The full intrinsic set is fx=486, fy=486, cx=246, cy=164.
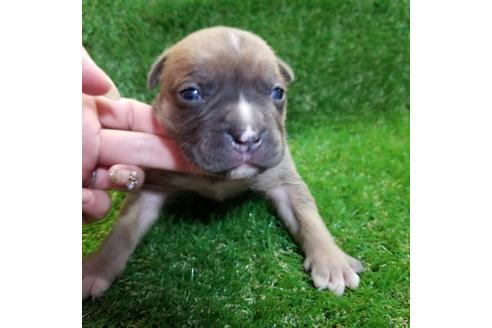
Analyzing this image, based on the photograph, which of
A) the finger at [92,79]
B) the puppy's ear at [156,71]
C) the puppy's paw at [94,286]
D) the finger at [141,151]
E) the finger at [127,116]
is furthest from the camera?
the puppy's ear at [156,71]

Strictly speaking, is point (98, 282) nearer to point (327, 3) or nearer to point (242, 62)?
point (242, 62)

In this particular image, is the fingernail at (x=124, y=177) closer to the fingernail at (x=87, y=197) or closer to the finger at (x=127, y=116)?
the fingernail at (x=87, y=197)

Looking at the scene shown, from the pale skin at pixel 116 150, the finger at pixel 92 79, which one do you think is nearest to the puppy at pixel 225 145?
the pale skin at pixel 116 150

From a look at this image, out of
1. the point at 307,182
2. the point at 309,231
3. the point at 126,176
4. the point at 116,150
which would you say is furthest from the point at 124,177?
the point at 307,182

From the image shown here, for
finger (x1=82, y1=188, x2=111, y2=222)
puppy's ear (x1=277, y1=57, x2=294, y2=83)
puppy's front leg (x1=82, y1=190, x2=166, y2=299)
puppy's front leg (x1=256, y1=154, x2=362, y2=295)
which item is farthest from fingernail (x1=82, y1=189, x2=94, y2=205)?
puppy's ear (x1=277, y1=57, x2=294, y2=83)
